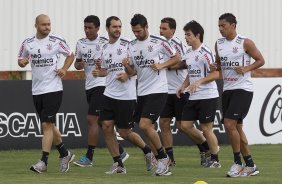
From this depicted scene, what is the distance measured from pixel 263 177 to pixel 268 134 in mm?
8278

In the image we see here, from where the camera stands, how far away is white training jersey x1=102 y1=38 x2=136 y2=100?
1775 cm

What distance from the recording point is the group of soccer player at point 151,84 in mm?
17297

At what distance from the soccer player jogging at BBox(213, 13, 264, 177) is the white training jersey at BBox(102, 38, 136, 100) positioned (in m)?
1.39

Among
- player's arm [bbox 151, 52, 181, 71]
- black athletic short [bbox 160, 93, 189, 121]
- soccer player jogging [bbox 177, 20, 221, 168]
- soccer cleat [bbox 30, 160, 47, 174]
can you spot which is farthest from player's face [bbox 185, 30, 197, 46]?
soccer cleat [bbox 30, 160, 47, 174]

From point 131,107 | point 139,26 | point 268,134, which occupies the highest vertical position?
point 139,26

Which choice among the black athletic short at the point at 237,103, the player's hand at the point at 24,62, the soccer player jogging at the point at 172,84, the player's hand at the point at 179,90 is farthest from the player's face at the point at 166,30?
the black athletic short at the point at 237,103

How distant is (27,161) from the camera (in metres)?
20.7

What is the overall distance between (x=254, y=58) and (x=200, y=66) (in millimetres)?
1779

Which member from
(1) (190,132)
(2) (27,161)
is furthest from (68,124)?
(1) (190,132)

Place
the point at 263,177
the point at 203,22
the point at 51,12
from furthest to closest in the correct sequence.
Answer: the point at 203,22, the point at 51,12, the point at 263,177

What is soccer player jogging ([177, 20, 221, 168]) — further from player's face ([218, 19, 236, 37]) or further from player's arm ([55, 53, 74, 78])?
player's arm ([55, 53, 74, 78])

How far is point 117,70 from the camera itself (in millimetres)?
17828

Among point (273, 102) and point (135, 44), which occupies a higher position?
point (135, 44)

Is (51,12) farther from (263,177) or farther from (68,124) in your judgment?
(263,177)
